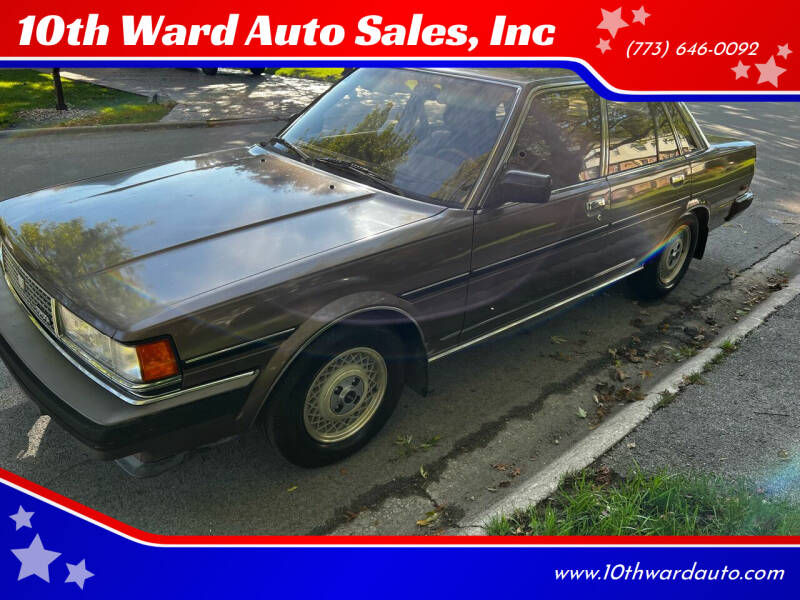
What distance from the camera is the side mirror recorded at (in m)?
3.40

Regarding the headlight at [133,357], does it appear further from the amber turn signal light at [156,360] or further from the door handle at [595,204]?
the door handle at [595,204]

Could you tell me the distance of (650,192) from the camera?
462 cm

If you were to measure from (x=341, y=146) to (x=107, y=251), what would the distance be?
150cm

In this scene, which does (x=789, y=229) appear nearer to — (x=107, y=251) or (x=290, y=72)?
(x=107, y=251)

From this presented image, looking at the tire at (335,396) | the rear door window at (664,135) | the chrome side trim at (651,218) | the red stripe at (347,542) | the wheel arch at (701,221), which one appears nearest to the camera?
the red stripe at (347,542)

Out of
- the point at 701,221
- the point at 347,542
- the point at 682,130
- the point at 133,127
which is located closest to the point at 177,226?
the point at 347,542

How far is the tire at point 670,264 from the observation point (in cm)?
518

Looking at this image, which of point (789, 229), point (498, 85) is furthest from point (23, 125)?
point (789, 229)

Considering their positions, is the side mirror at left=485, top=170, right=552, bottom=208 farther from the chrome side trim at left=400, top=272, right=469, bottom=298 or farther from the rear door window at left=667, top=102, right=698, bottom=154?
the rear door window at left=667, top=102, right=698, bottom=154

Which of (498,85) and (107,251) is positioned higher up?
(498,85)

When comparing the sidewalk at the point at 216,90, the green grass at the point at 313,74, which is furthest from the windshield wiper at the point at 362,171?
the green grass at the point at 313,74

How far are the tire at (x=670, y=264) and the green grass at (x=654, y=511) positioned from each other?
2.25m

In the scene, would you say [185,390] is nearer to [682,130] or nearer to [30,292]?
[30,292]

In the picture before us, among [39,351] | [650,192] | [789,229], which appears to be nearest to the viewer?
[39,351]
